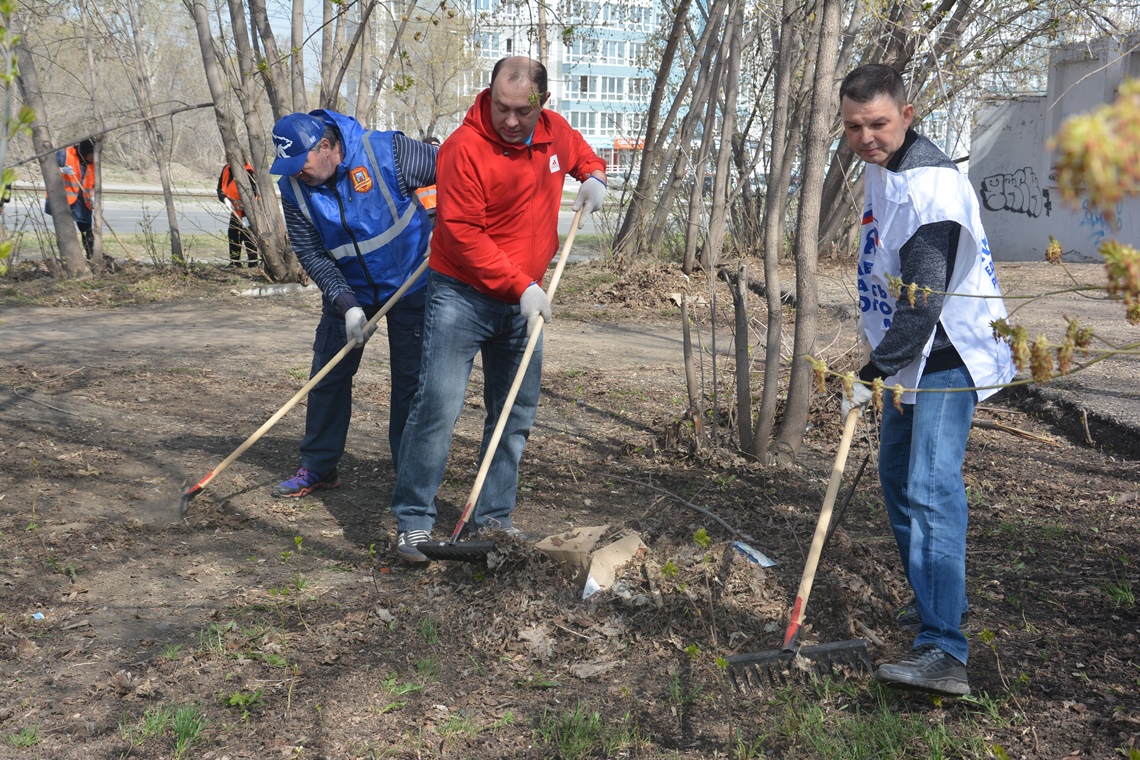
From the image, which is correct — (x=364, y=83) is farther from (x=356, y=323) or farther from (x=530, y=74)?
(x=530, y=74)

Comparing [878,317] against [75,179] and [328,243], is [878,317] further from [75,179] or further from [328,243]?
[75,179]

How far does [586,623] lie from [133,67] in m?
12.7

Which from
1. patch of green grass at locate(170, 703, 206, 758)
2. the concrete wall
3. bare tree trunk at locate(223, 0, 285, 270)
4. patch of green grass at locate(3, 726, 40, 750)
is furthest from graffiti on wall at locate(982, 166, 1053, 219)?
patch of green grass at locate(3, 726, 40, 750)

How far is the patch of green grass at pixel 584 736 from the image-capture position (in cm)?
256

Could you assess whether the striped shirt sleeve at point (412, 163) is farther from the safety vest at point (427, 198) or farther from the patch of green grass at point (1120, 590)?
the patch of green grass at point (1120, 590)

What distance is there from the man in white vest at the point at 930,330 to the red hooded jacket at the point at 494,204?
51.7 inches

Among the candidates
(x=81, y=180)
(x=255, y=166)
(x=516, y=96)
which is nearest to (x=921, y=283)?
(x=516, y=96)

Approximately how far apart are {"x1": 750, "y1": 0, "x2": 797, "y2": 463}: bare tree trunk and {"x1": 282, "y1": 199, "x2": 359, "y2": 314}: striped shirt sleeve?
204 cm

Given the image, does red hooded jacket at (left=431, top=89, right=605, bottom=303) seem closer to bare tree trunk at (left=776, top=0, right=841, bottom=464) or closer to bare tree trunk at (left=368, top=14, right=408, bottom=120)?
bare tree trunk at (left=776, top=0, right=841, bottom=464)

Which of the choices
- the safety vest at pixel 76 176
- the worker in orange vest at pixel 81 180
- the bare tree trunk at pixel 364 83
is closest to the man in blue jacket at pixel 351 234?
the bare tree trunk at pixel 364 83

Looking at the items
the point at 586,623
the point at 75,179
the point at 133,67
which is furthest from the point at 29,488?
the point at 133,67

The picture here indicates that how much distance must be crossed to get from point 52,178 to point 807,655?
33.4ft

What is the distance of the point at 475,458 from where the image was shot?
205 inches

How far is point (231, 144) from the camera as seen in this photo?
10.1 m
